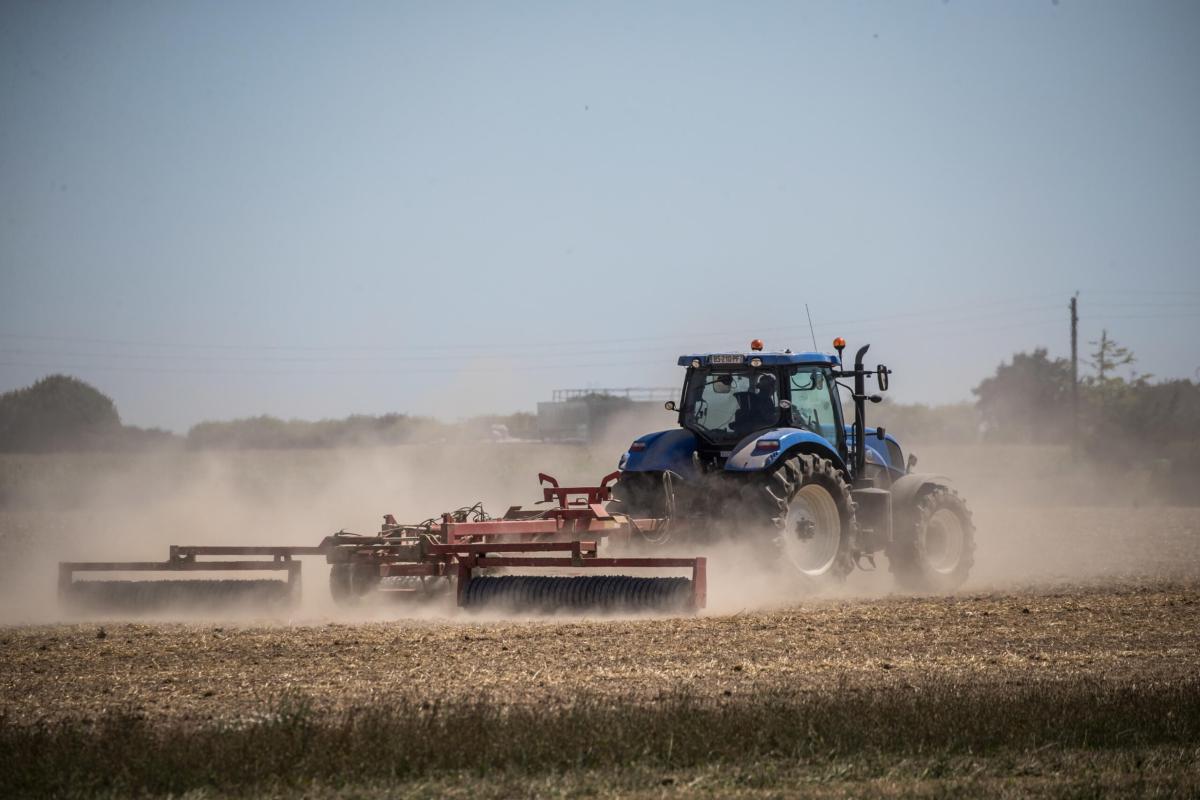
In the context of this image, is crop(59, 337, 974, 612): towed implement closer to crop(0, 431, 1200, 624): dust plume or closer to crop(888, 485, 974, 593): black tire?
crop(888, 485, 974, 593): black tire

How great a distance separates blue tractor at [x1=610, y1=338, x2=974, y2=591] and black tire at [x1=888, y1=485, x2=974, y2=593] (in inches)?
0.6

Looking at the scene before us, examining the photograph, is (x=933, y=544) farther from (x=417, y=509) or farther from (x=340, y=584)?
(x=417, y=509)

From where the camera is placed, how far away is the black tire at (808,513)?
44.3 ft

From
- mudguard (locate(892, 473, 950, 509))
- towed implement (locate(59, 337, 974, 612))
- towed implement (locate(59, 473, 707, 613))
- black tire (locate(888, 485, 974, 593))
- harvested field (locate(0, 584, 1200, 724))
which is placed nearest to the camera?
harvested field (locate(0, 584, 1200, 724))

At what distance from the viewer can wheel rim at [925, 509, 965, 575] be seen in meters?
16.1

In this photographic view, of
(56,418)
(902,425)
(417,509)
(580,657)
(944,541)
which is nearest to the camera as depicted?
(580,657)

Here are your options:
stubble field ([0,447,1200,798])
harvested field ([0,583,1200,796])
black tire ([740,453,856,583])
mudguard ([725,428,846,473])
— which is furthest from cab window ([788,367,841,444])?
harvested field ([0,583,1200,796])

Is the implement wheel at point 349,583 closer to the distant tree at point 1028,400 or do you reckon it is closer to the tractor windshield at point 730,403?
the tractor windshield at point 730,403

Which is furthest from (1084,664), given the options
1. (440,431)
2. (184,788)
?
(440,431)

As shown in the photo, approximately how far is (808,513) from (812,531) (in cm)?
19

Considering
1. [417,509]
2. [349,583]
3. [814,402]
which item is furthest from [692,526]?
[417,509]

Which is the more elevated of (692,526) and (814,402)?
(814,402)

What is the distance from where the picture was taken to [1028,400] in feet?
252

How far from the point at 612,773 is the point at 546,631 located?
4.65m
